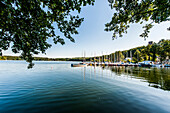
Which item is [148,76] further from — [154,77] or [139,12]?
[139,12]

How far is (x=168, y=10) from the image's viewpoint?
4566 millimetres

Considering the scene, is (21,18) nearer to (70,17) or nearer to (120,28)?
(70,17)

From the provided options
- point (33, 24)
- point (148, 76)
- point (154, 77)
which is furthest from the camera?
point (148, 76)

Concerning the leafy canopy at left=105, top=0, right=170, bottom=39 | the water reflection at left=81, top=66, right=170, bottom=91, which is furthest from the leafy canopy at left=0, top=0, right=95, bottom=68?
the water reflection at left=81, top=66, right=170, bottom=91

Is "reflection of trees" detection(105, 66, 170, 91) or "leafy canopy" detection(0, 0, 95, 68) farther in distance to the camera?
"reflection of trees" detection(105, 66, 170, 91)

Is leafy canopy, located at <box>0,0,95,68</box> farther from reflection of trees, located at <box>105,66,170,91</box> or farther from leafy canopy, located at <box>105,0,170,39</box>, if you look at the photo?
reflection of trees, located at <box>105,66,170,91</box>

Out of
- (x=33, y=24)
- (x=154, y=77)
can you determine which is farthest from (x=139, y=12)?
(x=154, y=77)

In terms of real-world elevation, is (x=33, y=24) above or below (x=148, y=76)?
above

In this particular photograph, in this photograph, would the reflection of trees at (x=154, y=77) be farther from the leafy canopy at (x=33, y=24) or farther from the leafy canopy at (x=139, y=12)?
the leafy canopy at (x=33, y=24)

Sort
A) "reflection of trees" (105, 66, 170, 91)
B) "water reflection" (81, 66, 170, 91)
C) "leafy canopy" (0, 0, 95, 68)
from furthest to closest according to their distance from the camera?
"water reflection" (81, 66, 170, 91) → "reflection of trees" (105, 66, 170, 91) → "leafy canopy" (0, 0, 95, 68)

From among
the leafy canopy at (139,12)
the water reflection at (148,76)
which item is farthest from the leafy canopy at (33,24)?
the water reflection at (148,76)

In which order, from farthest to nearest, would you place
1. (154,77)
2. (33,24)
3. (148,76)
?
1. (148,76)
2. (154,77)
3. (33,24)

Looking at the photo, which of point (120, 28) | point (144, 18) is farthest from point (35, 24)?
point (144, 18)

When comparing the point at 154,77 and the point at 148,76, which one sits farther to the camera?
the point at 148,76
